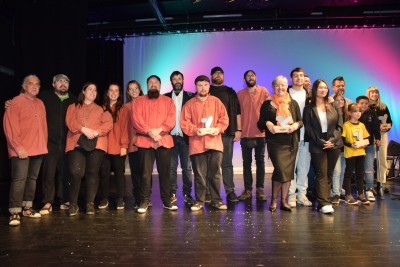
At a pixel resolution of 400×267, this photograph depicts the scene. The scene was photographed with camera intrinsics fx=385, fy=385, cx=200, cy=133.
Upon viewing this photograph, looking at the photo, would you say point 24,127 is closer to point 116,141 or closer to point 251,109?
point 116,141

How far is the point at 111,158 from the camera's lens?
4.48m

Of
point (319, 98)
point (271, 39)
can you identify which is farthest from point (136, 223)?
point (271, 39)

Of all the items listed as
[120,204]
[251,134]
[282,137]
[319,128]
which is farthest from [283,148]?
[120,204]

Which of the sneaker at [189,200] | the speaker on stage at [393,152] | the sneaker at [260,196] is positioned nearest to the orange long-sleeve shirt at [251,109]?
the sneaker at [260,196]

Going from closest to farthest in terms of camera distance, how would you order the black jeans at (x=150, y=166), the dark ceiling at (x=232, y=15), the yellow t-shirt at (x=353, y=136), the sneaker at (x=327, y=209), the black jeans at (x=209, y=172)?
the sneaker at (x=327, y=209), the black jeans at (x=150, y=166), the black jeans at (x=209, y=172), the yellow t-shirt at (x=353, y=136), the dark ceiling at (x=232, y=15)

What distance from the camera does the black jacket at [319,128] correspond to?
4176 millimetres

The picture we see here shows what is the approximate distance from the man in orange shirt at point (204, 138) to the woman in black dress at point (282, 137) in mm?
523

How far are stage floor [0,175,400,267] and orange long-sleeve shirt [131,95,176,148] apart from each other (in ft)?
2.54

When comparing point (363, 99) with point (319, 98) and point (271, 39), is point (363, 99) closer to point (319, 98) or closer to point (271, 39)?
point (319, 98)

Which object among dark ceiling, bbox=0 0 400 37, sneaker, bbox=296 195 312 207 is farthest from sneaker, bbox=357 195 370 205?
dark ceiling, bbox=0 0 400 37

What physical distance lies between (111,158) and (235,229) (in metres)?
1.82

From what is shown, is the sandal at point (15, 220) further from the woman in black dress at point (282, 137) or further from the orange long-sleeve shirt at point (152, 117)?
the woman in black dress at point (282, 137)

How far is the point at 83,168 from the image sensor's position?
164 inches

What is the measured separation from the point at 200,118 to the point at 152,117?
20.9 inches
